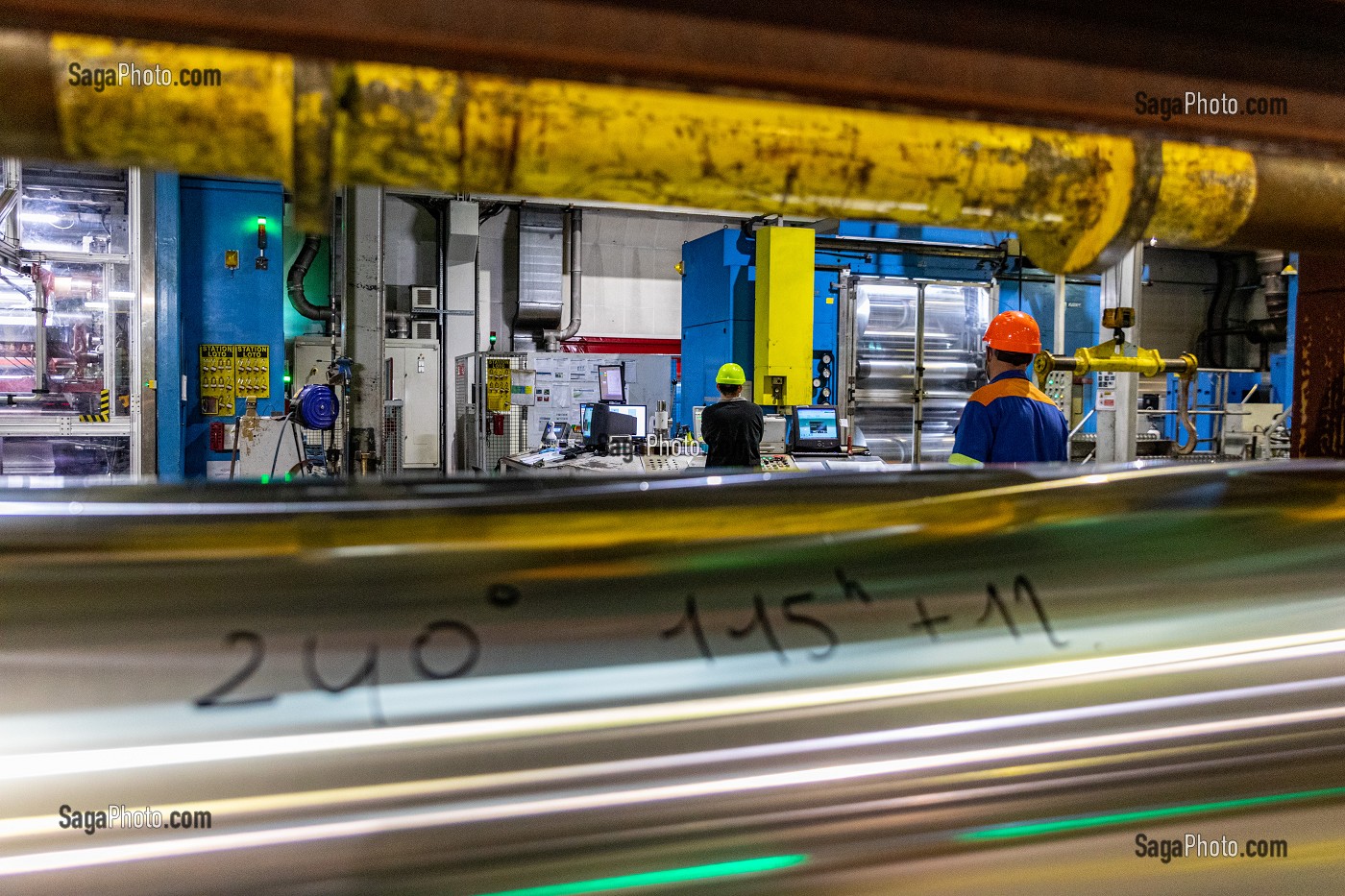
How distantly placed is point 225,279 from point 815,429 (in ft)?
15.6

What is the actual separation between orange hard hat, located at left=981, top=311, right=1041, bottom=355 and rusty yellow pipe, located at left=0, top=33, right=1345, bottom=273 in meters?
2.25

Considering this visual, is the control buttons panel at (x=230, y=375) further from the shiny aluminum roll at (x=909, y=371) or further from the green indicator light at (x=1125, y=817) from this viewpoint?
the green indicator light at (x=1125, y=817)

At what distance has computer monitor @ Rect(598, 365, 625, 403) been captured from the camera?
376 inches


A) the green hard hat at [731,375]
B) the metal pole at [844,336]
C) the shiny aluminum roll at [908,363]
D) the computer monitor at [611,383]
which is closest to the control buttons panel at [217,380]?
the computer monitor at [611,383]

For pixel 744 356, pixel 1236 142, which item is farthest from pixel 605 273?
pixel 1236 142

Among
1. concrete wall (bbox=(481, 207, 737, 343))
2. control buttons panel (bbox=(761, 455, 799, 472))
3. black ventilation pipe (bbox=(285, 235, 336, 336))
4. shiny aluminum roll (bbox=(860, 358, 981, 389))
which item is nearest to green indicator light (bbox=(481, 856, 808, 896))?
control buttons panel (bbox=(761, 455, 799, 472))

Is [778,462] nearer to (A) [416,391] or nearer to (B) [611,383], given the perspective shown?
(B) [611,383]

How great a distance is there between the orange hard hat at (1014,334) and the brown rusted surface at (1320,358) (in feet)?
4.67

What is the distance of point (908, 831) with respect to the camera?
0.98 meters

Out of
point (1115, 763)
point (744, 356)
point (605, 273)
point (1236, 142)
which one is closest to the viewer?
point (1115, 763)

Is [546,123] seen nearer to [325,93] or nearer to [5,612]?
[325,93]

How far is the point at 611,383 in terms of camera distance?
959 centimetres

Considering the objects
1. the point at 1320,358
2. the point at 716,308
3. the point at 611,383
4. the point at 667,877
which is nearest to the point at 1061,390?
the point at 716,308

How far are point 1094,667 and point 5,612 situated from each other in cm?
121
